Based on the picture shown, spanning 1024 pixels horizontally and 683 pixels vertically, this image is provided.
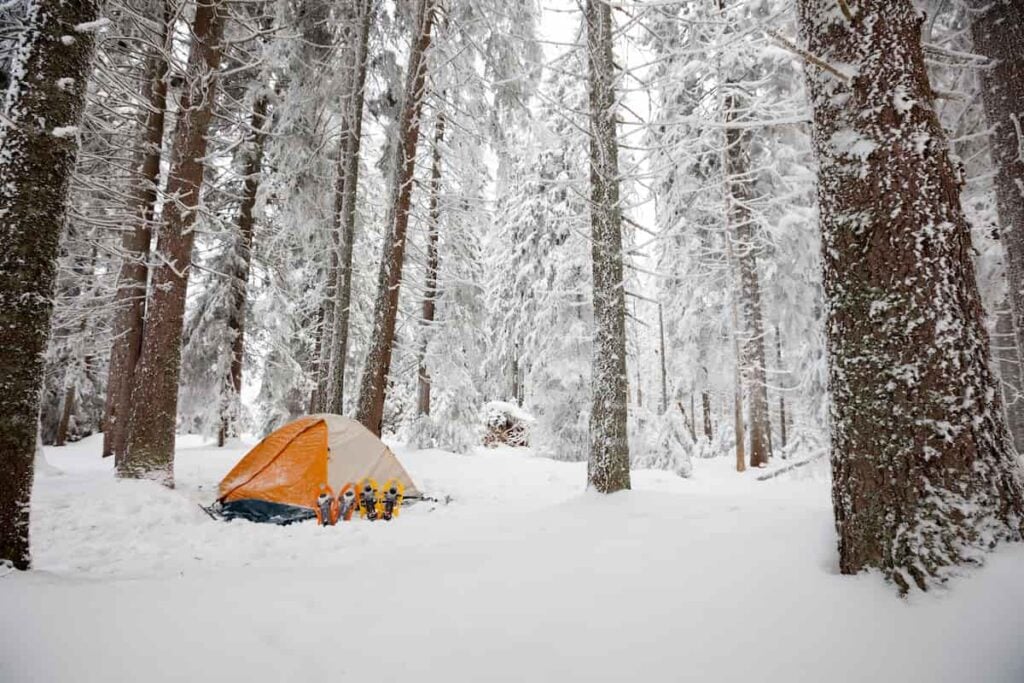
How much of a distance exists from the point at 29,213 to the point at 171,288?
3.77 metres

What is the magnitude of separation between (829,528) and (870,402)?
3.68 feet

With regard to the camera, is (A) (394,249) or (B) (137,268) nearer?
(B) (137,268)

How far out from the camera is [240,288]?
11.7 meters

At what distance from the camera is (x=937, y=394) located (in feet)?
7.17

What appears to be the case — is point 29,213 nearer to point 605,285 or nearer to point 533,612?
point 533,612

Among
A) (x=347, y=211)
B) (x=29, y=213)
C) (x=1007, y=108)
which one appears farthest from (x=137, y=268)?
(x=1007, y=108)

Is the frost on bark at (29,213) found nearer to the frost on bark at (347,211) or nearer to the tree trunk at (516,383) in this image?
the frost on bark at (347,211)

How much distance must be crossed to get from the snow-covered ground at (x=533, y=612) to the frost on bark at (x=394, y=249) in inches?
194

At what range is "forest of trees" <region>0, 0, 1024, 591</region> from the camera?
2.34 meters

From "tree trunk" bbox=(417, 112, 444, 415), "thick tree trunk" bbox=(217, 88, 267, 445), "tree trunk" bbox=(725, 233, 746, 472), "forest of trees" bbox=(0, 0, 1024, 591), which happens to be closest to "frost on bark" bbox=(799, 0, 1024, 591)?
"forest of trees" bbox=(0, 0, 1024, 591)

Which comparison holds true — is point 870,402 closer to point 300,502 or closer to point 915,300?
point 915,300

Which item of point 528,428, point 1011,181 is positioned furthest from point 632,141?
point 528,428

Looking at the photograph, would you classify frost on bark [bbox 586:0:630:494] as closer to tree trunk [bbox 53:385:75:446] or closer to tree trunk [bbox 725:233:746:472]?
tree trunk [bbox 725:233:746:472]

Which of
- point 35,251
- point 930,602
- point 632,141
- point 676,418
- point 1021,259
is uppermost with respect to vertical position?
point 632,141
